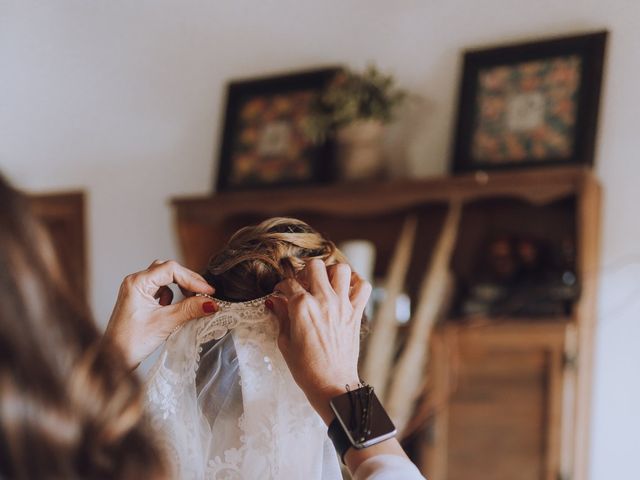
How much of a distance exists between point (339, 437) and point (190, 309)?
36cm

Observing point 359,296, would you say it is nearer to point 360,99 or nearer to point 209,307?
point 209,307

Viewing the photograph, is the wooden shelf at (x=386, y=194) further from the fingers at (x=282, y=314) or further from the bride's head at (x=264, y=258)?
the fingers at (x=282, y=314)

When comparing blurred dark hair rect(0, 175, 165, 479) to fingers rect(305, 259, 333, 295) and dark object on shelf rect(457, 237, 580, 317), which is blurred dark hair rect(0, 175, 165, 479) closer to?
fingers rect(305, 259, 333, 295)

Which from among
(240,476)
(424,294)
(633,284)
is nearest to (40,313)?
(240,476)

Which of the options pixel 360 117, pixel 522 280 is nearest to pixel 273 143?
pixel 360 117

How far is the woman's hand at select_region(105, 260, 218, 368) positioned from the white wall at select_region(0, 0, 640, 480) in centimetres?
160

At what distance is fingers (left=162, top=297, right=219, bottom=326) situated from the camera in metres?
1.24

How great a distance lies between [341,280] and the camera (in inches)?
43.8

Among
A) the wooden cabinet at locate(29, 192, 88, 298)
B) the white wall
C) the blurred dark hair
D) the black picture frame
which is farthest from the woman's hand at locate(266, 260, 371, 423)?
the wooden cabinet at locate(29, 192, 88, 298)

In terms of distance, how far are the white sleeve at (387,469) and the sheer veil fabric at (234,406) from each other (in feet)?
0.77

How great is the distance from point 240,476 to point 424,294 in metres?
1.36

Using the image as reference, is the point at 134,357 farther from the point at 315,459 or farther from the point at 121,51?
the point at 121,51

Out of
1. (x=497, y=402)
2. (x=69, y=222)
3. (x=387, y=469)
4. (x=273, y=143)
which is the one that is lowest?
(x=497, y=402)

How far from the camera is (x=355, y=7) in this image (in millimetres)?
2906
